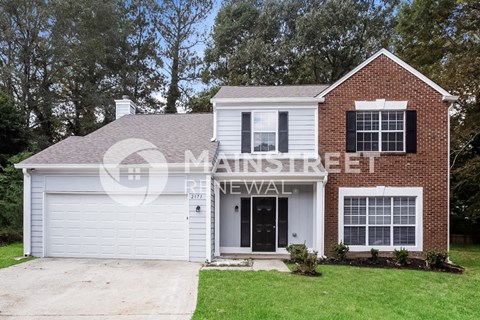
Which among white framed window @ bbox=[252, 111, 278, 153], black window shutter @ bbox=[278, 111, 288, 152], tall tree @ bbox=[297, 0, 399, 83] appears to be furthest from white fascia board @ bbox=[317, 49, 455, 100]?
tall tree @ bbox=[297, 0, 399, 83]

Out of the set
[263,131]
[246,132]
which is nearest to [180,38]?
[246,132]

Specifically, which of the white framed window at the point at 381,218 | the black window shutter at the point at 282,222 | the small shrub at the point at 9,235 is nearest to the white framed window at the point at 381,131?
the white framed window at the point at 381,218

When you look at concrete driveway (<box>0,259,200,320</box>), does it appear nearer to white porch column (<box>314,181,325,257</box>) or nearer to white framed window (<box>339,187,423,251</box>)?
white porch column (<box>314,181,325,257</box>)

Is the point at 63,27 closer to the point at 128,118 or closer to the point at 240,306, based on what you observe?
the point at 128,118

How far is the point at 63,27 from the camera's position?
80.3ft

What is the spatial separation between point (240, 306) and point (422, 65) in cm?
2062

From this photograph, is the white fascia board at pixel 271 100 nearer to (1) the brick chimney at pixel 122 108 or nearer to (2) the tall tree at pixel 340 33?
(1) the brick chimney at pixel 122 108

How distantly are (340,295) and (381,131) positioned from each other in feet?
22.1

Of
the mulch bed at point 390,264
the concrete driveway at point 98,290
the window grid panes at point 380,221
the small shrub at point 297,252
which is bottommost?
the mulch bed at point 390,264

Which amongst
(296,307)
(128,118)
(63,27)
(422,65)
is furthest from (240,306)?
(63,27)

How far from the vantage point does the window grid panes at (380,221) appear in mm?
12195

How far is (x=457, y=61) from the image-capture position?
55.7 feet

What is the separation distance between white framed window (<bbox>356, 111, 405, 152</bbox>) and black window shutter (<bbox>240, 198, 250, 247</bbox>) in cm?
427

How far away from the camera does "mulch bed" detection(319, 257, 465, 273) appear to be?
35.0 feet
